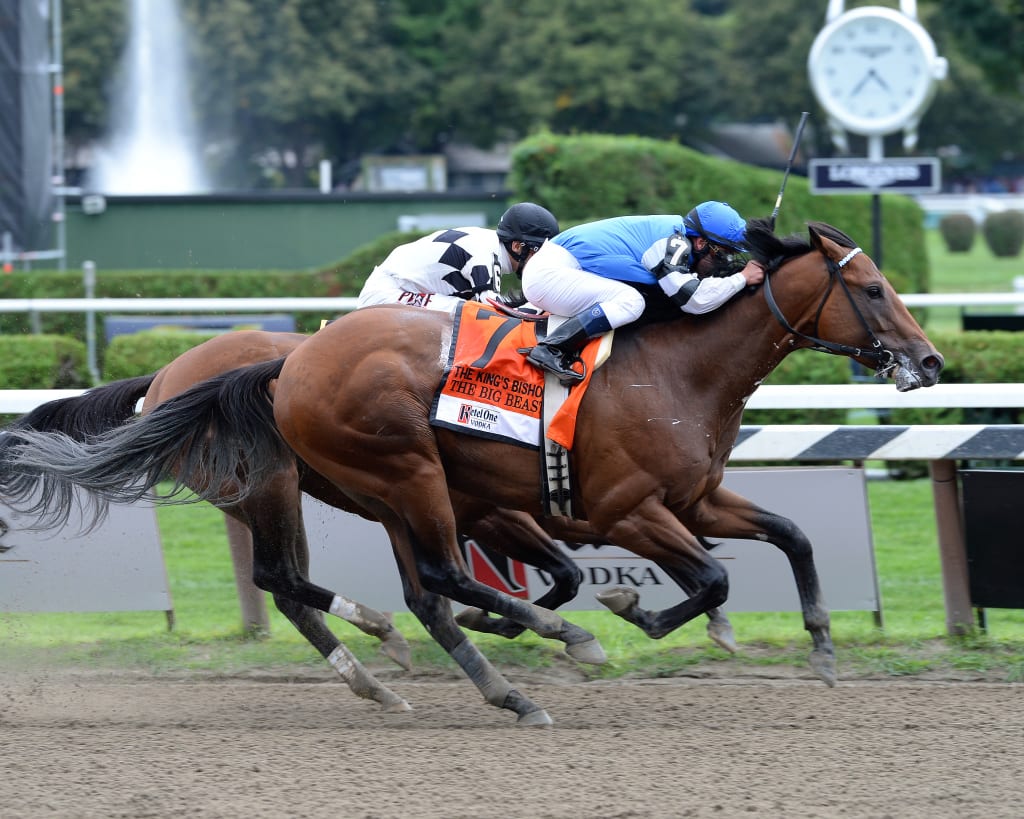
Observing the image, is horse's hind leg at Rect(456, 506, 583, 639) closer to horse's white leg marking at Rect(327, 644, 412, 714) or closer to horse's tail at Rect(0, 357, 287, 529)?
horse's white leg marking at Rect(327, 644, 412, 714)

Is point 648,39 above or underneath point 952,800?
above

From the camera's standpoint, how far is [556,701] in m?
4.50

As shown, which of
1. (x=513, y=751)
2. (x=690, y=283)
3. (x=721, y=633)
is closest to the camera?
(x=513, y=751)

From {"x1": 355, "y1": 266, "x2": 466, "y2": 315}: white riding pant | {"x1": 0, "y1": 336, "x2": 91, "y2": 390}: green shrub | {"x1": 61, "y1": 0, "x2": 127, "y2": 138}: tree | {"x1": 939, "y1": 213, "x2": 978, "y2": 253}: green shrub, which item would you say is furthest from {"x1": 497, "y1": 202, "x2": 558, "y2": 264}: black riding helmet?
{"x1": 61, "y1": 0, "x2": 127, "y2": 138}: tree

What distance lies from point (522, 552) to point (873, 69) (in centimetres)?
714

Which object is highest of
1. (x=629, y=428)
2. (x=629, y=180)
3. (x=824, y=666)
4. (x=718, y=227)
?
(x=629, y=180)

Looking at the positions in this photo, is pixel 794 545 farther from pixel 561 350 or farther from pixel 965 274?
pixel 965 274

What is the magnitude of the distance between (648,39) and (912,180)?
29213mm

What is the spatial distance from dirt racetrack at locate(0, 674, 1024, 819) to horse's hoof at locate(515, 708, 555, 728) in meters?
0.05

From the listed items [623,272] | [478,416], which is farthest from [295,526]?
[623,272]

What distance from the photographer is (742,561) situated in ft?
16.5

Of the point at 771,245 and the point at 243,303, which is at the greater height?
the point at 243,303

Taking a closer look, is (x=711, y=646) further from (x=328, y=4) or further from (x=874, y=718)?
(x=328, y=4)

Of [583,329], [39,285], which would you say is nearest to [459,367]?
[583,329]
